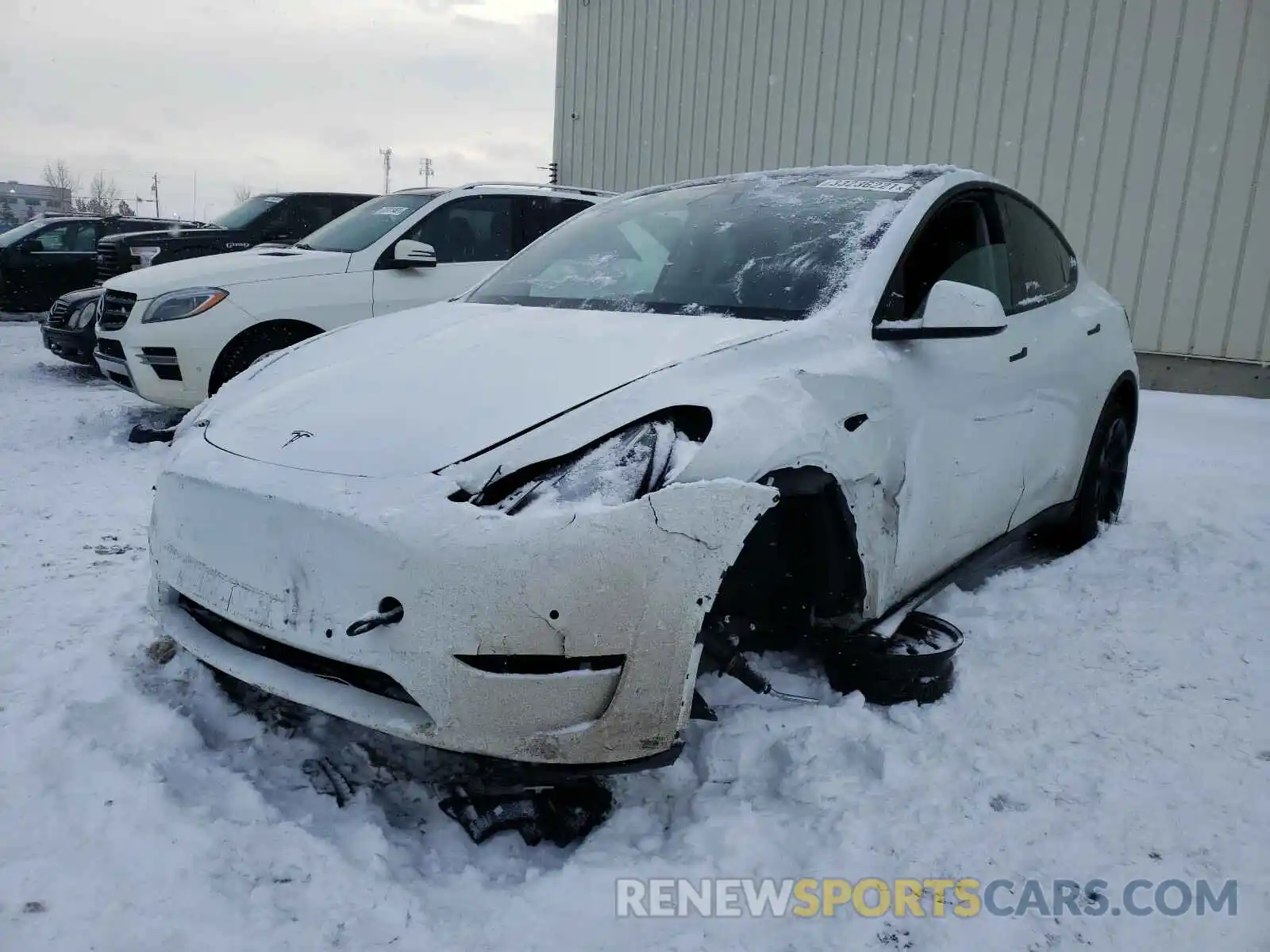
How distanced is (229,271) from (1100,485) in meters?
5.17

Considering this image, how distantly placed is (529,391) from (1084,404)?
2.67 meters

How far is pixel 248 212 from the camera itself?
33.8ft

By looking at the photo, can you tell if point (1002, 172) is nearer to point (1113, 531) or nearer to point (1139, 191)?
point (1139, 191)

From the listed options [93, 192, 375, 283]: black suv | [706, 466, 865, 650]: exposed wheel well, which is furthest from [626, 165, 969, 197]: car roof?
[93, 192, 375, 283]: black suv

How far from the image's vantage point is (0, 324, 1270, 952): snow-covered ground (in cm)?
188

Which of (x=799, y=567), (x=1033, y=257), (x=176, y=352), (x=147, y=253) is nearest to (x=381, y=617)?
(x=799, y=567)

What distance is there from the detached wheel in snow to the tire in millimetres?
1625

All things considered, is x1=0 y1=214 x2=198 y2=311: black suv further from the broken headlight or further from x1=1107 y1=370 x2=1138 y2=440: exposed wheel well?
the broken headlight

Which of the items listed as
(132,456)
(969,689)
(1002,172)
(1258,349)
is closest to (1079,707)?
(969,689)

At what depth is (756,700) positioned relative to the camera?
271cm

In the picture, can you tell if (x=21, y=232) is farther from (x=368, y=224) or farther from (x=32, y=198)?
(x=32, y=198)

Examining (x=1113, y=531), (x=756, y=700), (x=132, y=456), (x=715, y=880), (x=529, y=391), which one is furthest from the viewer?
(x=132, y=456)

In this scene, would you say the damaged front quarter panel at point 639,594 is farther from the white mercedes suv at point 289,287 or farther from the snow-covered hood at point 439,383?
the white mercedes suv at point 289,287

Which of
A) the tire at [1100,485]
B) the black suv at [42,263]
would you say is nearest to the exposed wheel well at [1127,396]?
the tire at [1100,485]
